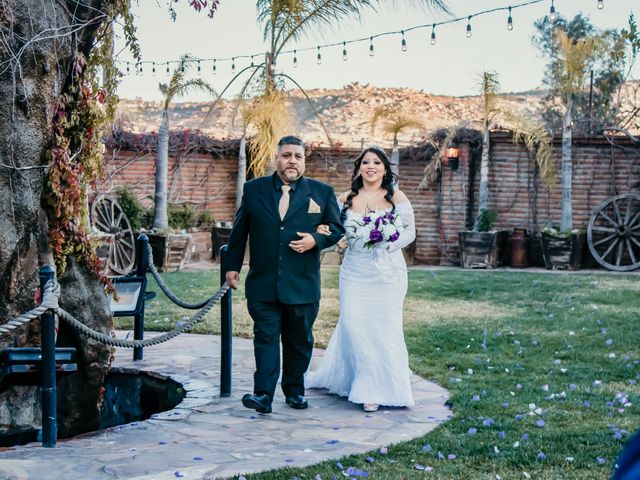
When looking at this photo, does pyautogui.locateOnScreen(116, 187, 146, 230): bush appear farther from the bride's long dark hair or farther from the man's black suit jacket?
the man's black suit jacket

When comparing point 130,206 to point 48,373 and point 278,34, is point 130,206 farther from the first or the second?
point 48,373

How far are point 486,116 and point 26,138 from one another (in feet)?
43.6

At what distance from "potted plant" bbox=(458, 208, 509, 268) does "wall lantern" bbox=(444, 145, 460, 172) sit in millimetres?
1368

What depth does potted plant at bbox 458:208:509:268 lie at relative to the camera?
1719cm

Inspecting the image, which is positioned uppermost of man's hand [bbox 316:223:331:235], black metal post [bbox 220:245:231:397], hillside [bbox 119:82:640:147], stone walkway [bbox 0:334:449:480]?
hillside [bbox 119:82:640:147]

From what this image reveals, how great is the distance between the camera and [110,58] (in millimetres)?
6129

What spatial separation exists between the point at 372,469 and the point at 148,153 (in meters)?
15.0

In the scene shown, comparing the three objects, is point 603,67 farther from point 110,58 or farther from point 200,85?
point 110,58

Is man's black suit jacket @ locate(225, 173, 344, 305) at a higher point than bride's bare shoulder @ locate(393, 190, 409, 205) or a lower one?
lower

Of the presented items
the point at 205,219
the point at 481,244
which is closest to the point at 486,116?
the point at 481,244

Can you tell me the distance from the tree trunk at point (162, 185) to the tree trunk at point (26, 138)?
10471mm

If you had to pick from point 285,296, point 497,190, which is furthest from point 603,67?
point 285,296

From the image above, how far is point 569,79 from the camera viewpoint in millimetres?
16953

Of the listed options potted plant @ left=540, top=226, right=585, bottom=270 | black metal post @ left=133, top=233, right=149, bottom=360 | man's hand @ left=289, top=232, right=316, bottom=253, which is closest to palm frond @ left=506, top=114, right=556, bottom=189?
potted plant @ left=540, top=226, right=585, bottom=270
